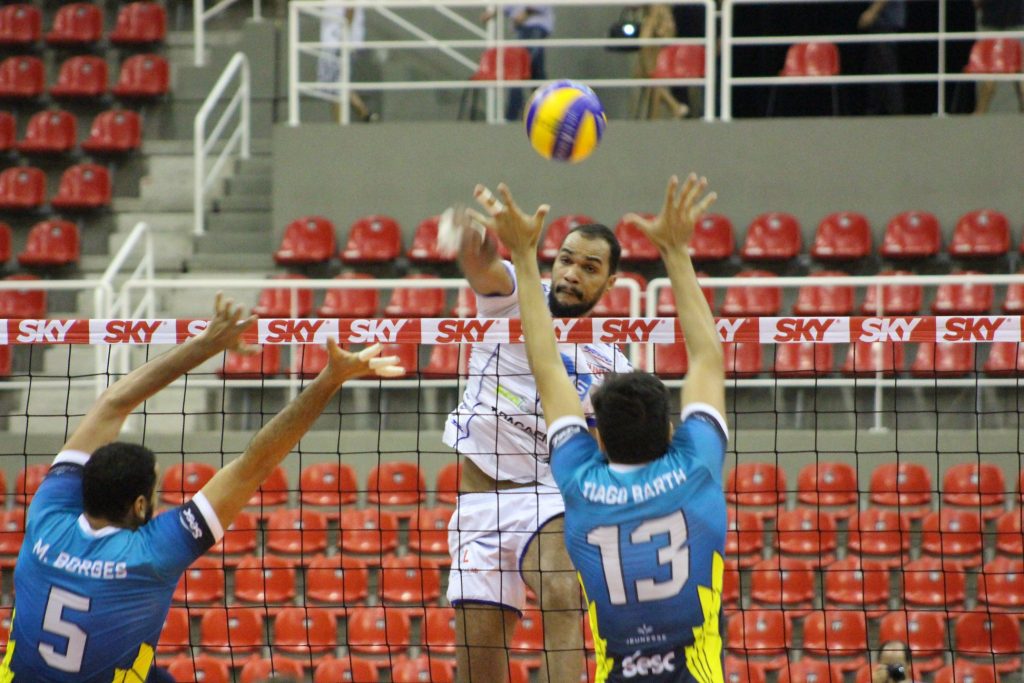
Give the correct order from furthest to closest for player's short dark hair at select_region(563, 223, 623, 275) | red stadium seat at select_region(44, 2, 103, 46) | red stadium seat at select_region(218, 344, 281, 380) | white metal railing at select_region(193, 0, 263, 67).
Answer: red stadium seat at select_region(44, 2, 103, 46), white metal railing at select_region(193, 0, 263, 67), red stadium seat at select_region(218, 344, 281, 380), player's short dark hair at select_region(563, 223, 623, 275)

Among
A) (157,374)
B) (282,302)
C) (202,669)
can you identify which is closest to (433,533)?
(202,669)

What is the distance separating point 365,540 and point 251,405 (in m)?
2.95

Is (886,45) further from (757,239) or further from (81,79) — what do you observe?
(81,79)

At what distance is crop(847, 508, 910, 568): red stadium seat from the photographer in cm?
1030

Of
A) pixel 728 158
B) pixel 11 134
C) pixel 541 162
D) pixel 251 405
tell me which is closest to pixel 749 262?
pixel 728 158

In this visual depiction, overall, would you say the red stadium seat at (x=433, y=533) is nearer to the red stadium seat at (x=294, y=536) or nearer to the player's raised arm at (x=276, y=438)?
the red stadium seat at (x=294, y=536)

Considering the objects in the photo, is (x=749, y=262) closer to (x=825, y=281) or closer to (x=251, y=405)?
(x=825, y=281)

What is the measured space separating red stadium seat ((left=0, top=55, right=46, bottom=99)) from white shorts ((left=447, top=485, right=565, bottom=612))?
13.0 meters

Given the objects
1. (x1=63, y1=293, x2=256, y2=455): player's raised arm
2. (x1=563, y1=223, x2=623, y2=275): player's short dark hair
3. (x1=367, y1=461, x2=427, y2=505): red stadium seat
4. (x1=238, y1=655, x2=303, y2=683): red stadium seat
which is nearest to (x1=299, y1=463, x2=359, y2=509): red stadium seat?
(x1=367, y1=461, x2=427, y2=505): red stadium seat

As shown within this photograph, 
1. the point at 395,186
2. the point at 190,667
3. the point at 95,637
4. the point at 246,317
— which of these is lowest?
the point at 190,667

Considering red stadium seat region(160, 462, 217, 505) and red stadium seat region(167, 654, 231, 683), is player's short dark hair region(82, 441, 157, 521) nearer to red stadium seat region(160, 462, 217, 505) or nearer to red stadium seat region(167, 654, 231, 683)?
red stadium seat region(167, 654, 231, 683)

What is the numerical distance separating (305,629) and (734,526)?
135 inches

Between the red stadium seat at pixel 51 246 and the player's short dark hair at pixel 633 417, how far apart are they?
12.1m

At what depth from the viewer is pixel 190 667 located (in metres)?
9.53
